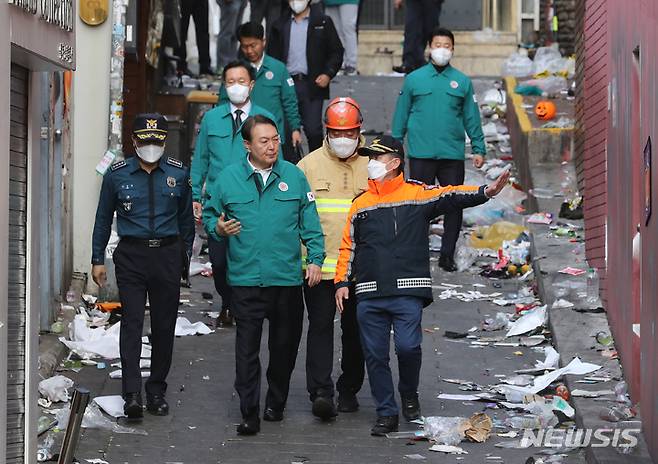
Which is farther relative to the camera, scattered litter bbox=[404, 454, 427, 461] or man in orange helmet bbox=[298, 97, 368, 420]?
man in orange helmet bbox=[298, 97, 368, 420]

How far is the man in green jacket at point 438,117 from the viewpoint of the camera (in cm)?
1402

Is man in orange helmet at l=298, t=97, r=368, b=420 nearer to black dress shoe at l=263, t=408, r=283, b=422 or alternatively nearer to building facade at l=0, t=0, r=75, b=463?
black dress shoe at l=263, t=408, r=283, b=422

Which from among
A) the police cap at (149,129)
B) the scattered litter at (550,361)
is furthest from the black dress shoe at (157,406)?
the scattered litter at (550,361)

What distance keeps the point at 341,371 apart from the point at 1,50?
4688 mm

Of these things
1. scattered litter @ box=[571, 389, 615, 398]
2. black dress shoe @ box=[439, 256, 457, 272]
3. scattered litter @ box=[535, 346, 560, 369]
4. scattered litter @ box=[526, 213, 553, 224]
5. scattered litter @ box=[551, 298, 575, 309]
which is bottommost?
scattered litter @ box=[571, 389, 615, 398]

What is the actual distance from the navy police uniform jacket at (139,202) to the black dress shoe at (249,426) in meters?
1.27

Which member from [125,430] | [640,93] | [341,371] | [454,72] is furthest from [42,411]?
[454,72]

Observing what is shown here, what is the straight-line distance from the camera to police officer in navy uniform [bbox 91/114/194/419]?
9.58 metres

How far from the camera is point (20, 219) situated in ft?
24.8

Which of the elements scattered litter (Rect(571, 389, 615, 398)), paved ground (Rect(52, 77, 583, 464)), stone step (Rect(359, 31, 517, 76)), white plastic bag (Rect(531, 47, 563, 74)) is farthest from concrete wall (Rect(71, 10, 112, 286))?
stone step (Rect(359, 31, 517, 76))

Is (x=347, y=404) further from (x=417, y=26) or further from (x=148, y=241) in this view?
(x=417, y=26)

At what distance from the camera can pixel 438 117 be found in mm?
14031

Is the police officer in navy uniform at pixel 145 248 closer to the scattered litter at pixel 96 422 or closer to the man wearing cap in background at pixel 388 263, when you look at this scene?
the scattered litter at pixel 96 422

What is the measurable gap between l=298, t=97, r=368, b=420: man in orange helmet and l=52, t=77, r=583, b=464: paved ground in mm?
189
